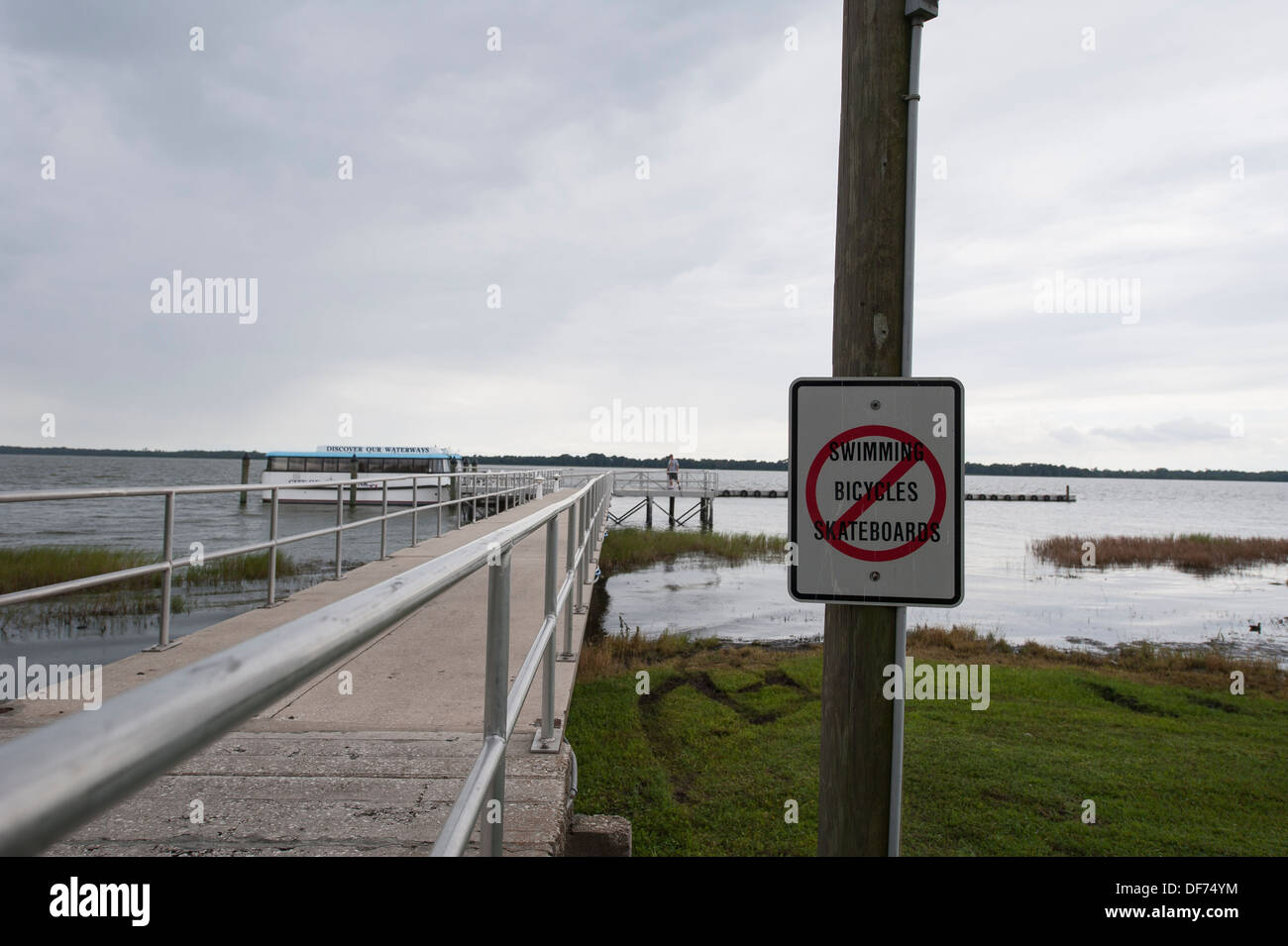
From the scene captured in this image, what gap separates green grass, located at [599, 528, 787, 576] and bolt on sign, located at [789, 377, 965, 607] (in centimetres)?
2117

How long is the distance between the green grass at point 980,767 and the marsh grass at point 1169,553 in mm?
22941

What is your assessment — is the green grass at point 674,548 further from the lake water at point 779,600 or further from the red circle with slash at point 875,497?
the red circle with slash at point 875,497

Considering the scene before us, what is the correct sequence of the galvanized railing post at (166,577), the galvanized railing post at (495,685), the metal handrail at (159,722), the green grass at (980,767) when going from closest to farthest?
the metal handrail at (159,722)
the galvanized railing post at (495,685)
the green grass at (980,767)
the galvanized railing post at (166,577)

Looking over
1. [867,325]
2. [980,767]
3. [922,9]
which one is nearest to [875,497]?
[867,325]

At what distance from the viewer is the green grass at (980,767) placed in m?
4.88

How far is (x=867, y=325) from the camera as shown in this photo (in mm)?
2432

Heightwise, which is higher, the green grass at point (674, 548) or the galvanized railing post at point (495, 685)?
the galvanized railing post at point (495, 685)

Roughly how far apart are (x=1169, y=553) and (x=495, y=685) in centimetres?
3597

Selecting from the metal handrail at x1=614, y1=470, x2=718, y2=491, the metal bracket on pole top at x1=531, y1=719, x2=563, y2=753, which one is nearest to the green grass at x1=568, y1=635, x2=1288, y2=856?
the metal bracket on pole top at x1=531, y1=719, x2=563, y2=753

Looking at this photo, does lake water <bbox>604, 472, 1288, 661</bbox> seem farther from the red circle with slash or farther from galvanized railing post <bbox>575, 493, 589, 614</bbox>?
the red circle with slash

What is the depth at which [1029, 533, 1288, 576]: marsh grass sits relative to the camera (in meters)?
29.6

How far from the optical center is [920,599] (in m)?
2.34

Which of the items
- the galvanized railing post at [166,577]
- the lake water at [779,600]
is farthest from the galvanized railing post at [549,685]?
the lake water at [779,600]

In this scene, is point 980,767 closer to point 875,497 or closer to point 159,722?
point 875,497
